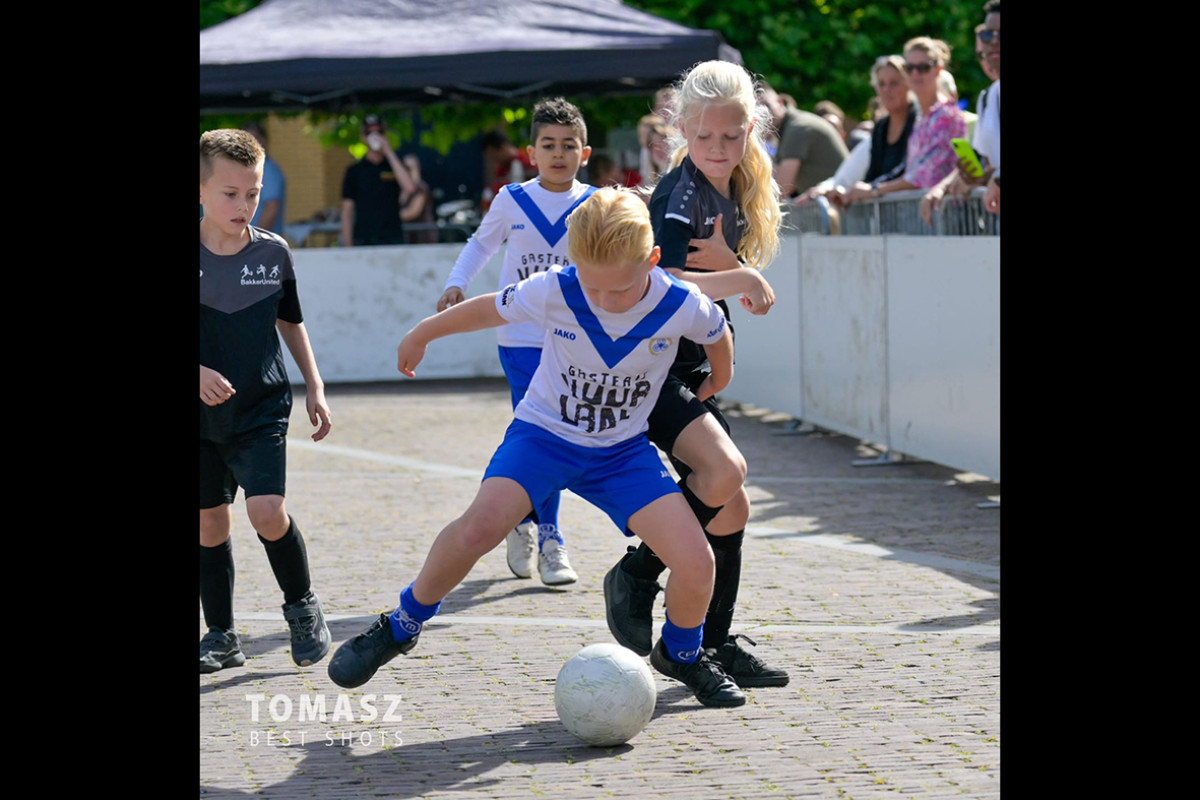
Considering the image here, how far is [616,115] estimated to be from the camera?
21.5 meters

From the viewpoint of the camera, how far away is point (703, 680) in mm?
5156

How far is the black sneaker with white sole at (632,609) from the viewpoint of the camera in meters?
5.33

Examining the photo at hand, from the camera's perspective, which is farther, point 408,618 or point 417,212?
point 417,212

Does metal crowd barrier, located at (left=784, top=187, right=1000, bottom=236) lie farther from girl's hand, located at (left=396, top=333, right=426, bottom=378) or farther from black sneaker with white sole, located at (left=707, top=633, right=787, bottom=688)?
girl's hand, located at (left=396, top=333, right=426, bottom=378)

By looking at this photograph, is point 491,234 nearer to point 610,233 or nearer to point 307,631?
point 307,631

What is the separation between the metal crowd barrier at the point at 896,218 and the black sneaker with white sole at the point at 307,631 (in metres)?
3.40

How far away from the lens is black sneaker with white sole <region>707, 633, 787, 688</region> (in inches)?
211

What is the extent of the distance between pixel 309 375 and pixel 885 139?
6.40m

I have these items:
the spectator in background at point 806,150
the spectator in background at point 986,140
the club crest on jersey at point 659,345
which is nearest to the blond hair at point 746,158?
the club crest on jersey at point 659,345

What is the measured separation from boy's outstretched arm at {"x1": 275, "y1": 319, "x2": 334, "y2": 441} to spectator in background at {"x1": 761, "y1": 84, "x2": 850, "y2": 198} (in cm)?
757

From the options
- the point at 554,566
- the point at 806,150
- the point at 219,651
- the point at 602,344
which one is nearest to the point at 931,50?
the point at 806,150
